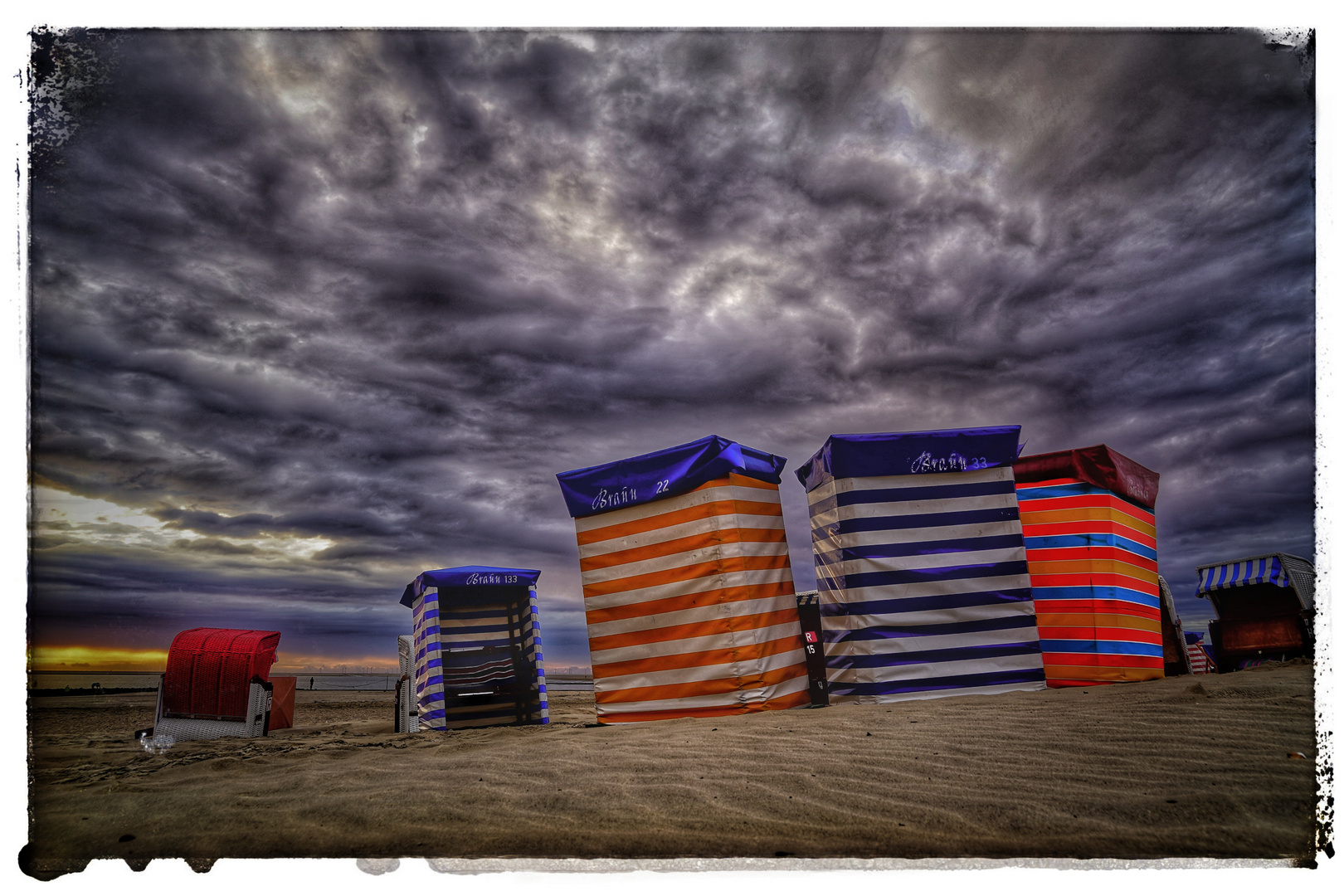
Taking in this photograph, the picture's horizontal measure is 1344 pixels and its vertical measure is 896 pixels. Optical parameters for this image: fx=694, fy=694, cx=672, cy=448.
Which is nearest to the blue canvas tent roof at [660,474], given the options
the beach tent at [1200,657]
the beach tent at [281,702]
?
the beach tent at [281,702]

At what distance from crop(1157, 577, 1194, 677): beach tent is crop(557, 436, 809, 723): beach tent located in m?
5.17

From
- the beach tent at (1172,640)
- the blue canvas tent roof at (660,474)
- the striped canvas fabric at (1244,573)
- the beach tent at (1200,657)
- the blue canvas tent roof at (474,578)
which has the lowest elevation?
the beach tent at (1200,657)

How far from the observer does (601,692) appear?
6.04m

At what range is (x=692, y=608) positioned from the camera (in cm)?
578

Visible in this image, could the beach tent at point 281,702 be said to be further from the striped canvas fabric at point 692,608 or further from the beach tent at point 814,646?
the beach tent at point 814,646

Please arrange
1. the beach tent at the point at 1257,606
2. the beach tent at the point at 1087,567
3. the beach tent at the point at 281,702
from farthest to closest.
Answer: the beach tent at the point at 1257,606 < the beach tent at the point at 281,702 < the beach tent at the point at 1087,567

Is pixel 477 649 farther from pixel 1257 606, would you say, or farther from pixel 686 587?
pixel 1257 606

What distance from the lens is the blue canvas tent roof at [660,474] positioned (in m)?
5.90

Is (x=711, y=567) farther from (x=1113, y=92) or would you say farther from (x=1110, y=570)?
(x=1113, y=92)

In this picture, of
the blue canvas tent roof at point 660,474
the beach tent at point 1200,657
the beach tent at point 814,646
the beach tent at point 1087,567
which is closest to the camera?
the blue canvas tent roof at point 660,474

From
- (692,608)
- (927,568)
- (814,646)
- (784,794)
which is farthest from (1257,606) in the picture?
(784,794)

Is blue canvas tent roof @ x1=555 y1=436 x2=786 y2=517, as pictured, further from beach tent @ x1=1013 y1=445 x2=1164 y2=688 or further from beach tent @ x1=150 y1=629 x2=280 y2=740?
beach tent @ x1=150 y1=629 x2=280 y2=740

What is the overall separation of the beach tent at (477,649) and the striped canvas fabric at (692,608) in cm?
281

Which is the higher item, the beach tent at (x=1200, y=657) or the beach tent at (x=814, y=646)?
the beach tent at (x=814, y=646)
